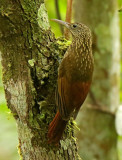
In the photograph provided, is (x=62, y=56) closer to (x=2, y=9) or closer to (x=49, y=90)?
(x=49, y=90)

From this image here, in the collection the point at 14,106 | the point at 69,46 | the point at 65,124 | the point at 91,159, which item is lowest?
the point at 91,159

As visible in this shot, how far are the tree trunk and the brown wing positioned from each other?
1835mm

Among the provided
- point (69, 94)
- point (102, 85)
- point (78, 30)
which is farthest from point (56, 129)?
point (102, 85)

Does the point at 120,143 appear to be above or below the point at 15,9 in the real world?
below

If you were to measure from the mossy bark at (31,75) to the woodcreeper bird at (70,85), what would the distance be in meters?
0.06

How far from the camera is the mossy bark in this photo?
199 centimetres

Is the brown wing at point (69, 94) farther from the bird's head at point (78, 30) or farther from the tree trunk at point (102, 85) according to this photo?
the tree trunk at point (102, 85)

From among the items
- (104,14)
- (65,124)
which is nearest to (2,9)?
(65,124)

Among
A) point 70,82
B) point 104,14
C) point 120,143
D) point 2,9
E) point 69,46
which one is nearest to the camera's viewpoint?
point 2,9

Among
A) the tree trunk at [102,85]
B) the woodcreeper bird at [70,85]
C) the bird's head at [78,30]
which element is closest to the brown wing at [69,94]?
the woodcreeper bird at [70,85]

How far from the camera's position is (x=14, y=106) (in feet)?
6.91

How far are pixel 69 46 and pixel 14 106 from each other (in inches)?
29.2

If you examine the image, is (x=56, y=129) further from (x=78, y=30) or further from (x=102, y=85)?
(x=102, y=85)

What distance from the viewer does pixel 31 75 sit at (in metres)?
2.05
